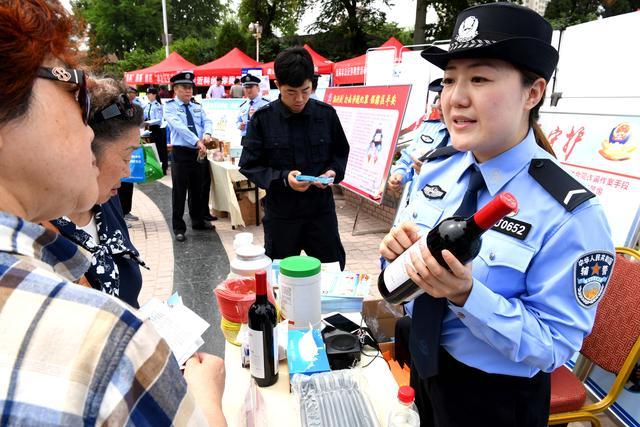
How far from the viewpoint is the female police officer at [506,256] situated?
1092 mm

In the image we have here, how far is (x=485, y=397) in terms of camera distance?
132cm

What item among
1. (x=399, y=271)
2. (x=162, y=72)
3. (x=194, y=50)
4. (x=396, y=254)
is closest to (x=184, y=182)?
(x=396, y=254)

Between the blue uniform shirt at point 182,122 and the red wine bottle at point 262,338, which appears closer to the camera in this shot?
the red wine bottle at point 262,338

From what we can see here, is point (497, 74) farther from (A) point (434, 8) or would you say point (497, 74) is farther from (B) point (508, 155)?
(A) point (434, 8)

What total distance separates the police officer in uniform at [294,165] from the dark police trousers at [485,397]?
181cm

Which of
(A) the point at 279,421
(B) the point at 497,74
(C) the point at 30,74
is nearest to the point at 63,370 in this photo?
(C) the point at 30,74

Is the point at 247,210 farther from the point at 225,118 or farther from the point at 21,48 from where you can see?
the point at 21,48

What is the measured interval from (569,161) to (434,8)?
27263 millimetres

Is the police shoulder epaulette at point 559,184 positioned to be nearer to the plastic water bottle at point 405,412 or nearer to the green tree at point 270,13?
the plastic water bottle at point 405,412

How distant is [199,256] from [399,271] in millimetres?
4340

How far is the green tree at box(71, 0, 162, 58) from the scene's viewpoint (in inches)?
1387

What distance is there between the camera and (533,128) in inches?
54.4

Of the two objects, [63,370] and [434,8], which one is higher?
[434,8]

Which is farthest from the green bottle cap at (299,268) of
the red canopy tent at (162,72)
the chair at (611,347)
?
the red canopy tent at (162,72)
